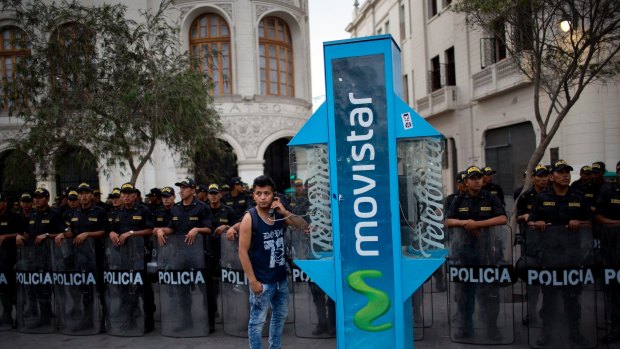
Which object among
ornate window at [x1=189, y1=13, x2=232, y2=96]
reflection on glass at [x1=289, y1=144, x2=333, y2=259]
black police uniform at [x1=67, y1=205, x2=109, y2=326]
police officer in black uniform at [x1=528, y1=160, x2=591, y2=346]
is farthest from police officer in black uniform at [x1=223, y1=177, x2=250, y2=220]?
ornate window at [x1=189, y1=13, x2=232, y2=96]

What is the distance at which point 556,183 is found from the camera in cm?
563

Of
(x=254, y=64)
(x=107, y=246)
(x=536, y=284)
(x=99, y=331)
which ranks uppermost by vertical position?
(x=254, y=64)

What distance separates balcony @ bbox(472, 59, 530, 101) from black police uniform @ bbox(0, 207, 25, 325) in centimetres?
1477

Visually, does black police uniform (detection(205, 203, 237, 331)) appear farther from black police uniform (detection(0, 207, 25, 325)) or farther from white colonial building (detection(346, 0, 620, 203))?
white colonial building (detection(346, 0, 620, 203))

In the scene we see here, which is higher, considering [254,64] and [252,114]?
[254,64]

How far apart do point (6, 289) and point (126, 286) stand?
2.26 metres

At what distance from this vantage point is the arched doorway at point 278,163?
21156mm

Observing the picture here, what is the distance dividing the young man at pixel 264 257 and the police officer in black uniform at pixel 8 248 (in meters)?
4.83

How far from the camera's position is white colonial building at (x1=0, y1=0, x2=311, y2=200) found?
18.6 m

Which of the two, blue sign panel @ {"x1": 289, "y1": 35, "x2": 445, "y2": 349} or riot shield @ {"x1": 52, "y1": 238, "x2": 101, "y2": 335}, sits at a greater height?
blue sign panel @ {"x1": 289, "y1": 35, "x2": 445, "y2": 349}

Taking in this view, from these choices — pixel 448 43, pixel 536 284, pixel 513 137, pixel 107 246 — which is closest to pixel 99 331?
pixel 107 246

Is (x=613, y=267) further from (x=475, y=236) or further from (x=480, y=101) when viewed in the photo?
(x=480, y=101)

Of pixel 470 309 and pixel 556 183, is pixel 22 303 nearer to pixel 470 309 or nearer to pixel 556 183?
pixel 470 309

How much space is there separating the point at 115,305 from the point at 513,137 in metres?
15.9
